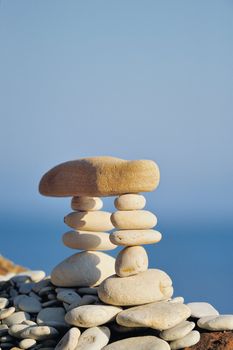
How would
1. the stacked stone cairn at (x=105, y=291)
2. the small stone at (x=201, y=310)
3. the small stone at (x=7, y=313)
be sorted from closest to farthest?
the stacked stone cairn at (x=105, y=291) → the small stone at (x=201, y=310) → the small stone at (x=7, y=313)

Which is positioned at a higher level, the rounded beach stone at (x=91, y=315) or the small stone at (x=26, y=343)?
the rounded beach stone at (x=91, y=315)

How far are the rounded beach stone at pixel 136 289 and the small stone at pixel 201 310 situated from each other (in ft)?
1.06

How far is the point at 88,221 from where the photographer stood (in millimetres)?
7039

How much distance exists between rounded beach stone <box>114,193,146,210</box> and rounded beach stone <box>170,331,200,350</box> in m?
1.45

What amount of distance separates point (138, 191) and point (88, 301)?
1.37 metres

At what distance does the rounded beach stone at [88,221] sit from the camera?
23.1 feet

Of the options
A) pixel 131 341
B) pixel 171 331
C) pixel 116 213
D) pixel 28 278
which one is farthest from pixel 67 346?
pixel 28 278

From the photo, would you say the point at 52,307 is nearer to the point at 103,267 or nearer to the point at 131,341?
the point at 103,267

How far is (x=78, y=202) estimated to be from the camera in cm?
714

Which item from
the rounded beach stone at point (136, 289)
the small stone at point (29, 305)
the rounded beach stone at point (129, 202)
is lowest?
the small stone at point (29, 305)

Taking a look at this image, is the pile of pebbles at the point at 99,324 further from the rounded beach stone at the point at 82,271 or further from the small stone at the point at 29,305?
the rounded beach stone at the point at 82,271

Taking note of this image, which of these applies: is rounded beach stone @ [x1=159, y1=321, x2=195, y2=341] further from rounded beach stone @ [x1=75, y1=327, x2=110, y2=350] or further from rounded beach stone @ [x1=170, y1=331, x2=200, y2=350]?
rounded beach stone @ [x1=75, y1=327, x2=110, y2=350]

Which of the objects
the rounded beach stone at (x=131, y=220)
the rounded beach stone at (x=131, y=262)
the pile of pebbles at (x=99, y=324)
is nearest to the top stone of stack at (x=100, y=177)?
the rounded beach stone at (x=131, y=220)

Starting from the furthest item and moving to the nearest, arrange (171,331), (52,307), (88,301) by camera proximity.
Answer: (52,307) → (88,301) → (171,331)
